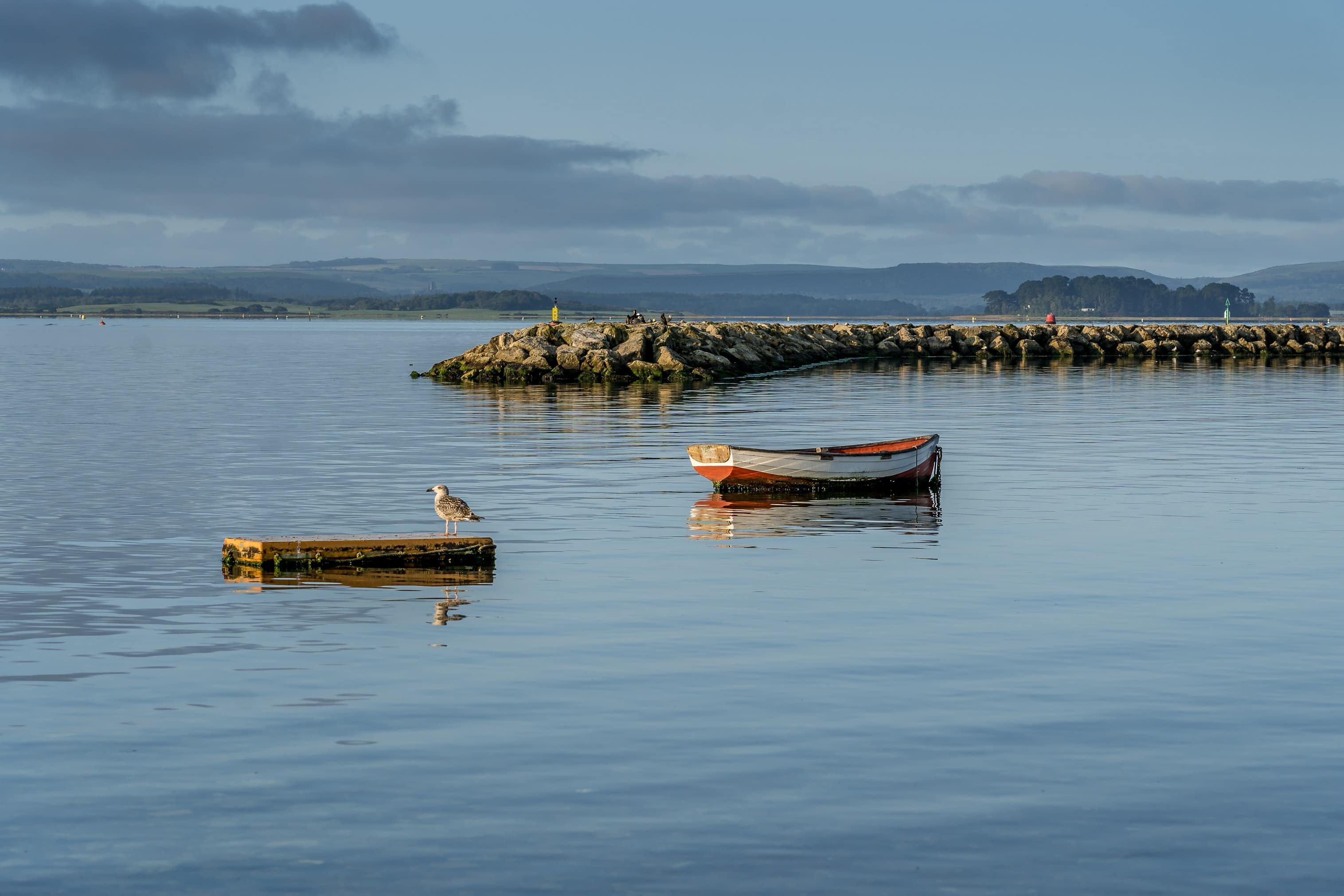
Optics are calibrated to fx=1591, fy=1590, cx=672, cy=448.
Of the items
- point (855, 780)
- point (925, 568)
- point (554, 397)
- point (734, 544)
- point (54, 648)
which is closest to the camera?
point (855, 780)

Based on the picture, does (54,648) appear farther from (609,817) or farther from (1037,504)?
(1037,504)

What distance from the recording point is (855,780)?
47.3ft

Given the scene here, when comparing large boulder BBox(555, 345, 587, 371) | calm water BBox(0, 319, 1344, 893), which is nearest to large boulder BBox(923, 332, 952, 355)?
large boulder BBox(555, 345, 587, 371)

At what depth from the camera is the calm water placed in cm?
1259

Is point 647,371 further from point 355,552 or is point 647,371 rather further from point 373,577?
point 373,577

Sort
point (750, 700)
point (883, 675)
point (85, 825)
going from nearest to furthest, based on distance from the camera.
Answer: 1. point (85, 825)
2. point (750, 700)
3. point (883, 675)

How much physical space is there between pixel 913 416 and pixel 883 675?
46.6 m

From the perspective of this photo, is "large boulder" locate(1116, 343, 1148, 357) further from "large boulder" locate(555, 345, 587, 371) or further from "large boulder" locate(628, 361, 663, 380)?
"large boulder" locate(555, 345, 587, 371)

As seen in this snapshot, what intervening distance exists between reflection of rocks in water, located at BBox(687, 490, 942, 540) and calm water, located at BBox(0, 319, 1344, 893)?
19cm

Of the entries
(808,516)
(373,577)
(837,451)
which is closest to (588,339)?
(837,451)

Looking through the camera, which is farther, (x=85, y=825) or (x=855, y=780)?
(x=855, y=780)

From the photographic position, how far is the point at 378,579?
25.6 meters

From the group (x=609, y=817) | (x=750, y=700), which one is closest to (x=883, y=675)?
(x=750, y=700)

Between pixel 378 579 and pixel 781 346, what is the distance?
93.2 m
